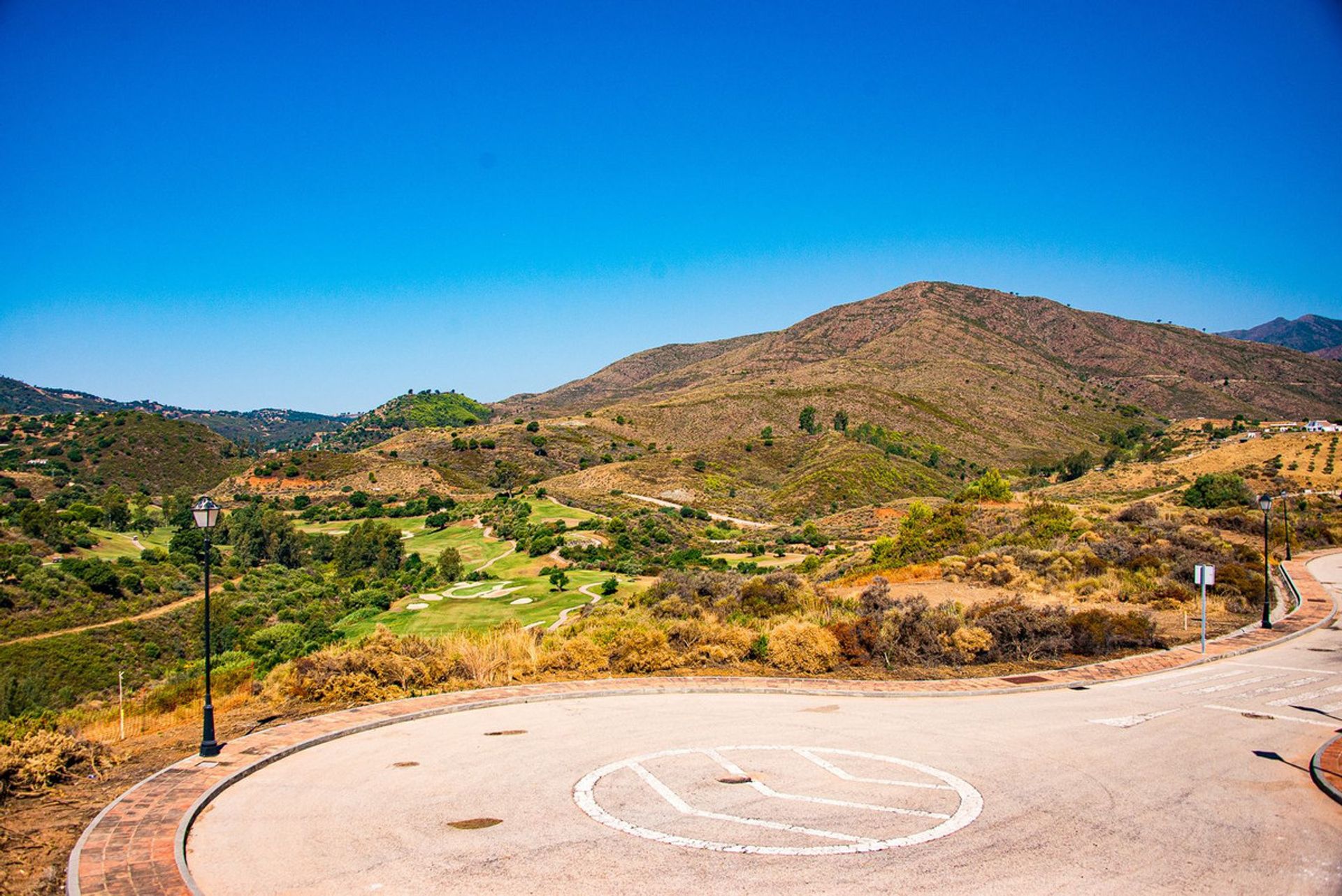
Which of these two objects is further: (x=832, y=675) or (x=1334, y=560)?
(x=1334, y=560)

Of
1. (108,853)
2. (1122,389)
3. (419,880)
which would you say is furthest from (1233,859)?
(1122,389)

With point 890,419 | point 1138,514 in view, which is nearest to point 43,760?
point 1138,514

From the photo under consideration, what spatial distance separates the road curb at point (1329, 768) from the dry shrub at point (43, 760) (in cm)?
1350

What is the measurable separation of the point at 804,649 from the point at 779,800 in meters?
7.20

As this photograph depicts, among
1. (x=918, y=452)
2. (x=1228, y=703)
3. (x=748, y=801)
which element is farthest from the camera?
(x=918, y=452)

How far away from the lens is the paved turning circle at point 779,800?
713 cm

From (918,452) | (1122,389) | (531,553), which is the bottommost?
(531,553)

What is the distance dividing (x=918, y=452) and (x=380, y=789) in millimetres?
105010

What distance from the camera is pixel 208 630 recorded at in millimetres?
10906

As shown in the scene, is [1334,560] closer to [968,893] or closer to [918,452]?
[968,893]

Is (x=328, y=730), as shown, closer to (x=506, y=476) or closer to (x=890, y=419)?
(x=506, y=476)

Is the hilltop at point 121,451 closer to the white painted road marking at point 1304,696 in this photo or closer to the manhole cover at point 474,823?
the manhole cover at point 474,823

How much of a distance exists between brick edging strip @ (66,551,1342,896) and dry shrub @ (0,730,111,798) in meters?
0.98

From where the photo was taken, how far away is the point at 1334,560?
31.6m
